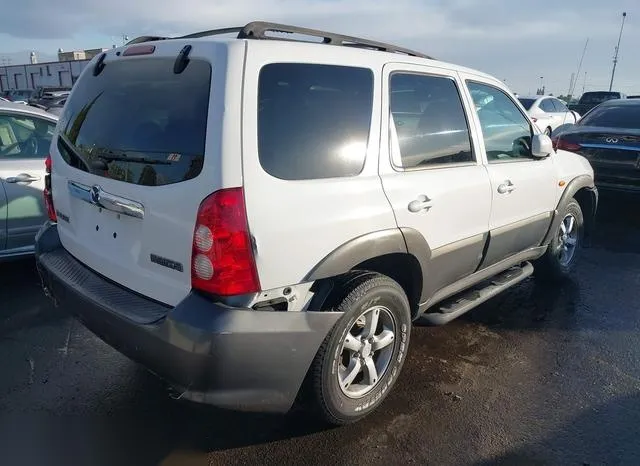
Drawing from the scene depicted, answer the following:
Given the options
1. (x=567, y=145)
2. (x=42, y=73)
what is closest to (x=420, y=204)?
(x=567, y=145)

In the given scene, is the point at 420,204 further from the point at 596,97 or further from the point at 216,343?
the point at 596,97

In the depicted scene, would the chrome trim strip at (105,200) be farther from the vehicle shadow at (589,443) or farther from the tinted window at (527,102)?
the tinted window at (527,102)

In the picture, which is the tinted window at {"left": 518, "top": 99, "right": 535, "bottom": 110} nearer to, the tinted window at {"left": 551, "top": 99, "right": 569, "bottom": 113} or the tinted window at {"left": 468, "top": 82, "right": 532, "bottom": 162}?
the tinted window at {"left": 551, "top": 99, "right": 569, "bottom": 113}

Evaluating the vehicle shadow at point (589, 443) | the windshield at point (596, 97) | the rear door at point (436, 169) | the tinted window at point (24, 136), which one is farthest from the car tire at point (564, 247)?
the windshield at point (596, 97)

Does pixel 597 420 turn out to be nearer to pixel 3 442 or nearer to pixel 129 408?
pixel 129 408

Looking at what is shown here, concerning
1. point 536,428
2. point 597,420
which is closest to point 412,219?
point 536,428

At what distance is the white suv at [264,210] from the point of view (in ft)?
6.98

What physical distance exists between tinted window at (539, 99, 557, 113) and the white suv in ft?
42.6

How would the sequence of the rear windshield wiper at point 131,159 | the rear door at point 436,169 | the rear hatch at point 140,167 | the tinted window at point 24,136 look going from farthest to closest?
1. the tinted window at point 24,136
2. the rear door at point 436,169
3. the rear windshield wiper at point 131,159
4. the rear hatch at point 140,167

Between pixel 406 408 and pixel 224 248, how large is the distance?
1561 mm

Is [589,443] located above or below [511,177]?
below

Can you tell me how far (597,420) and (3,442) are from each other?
10.5 ft

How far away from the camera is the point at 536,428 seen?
2773 millimetres

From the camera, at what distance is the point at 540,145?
3.87 meters
